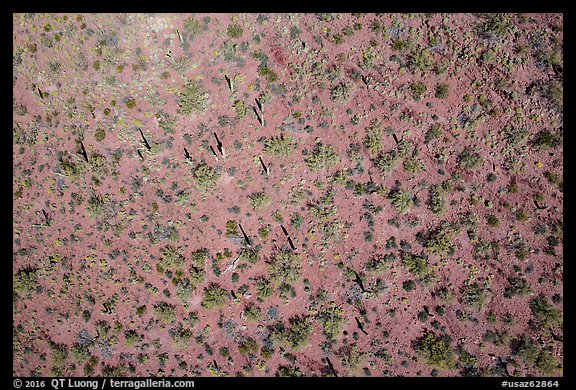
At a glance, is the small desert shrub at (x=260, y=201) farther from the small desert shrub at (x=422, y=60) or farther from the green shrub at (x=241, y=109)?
the small desert shrub at (x=422, y=60)

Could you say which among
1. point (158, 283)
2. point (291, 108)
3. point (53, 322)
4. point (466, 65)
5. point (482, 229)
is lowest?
point (53, 322)

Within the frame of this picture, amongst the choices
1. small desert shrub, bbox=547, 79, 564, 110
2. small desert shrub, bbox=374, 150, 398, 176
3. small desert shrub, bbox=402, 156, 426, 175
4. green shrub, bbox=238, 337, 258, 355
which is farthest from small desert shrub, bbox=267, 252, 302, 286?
small desert shrub, bbox=547, 79, 564, 110

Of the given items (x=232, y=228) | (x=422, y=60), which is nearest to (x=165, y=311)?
(x=232, y=228)

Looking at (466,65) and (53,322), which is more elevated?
(466,65)

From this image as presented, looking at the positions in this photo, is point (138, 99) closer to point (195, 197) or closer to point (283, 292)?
point (195, 197)

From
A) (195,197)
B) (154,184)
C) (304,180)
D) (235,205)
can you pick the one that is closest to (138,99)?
(154,184)

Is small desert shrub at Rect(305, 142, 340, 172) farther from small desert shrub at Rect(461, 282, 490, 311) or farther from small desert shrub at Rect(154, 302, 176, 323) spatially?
small desert shrub at Rect(154, 302, 176, 323)
